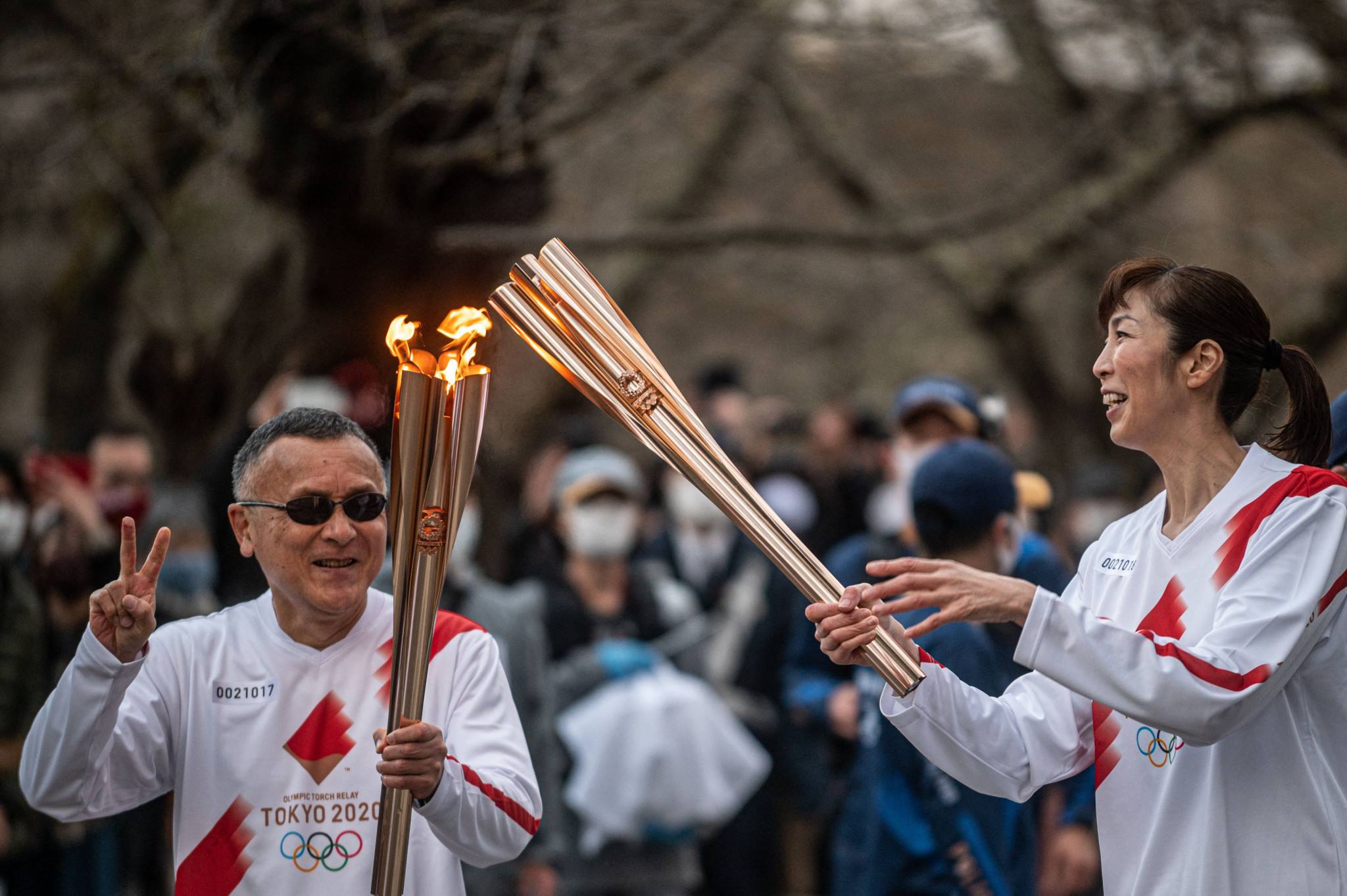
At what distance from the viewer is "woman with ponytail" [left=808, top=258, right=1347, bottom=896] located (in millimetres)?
2570

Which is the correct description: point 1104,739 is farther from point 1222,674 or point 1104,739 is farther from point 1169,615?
point 1222,674

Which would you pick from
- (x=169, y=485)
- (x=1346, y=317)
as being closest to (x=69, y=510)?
(x=169, y=485)

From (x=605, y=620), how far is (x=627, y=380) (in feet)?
11.5

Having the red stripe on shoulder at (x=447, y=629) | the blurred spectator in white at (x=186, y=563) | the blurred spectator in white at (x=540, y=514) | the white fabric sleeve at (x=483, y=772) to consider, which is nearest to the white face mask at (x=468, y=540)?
the blurred spectator in white at (x=540, y=514)

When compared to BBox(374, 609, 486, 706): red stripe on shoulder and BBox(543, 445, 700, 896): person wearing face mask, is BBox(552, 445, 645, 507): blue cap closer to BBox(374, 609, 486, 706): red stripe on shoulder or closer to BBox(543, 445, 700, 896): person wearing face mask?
BBox(543, 445, 700, 896): person wearing face mask

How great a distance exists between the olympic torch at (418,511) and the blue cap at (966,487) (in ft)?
5.54

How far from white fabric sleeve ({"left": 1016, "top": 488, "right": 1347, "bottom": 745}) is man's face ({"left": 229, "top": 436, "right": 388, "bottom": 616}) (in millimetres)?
1256

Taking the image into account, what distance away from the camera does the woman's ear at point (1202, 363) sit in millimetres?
2787

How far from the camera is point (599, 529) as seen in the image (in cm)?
627

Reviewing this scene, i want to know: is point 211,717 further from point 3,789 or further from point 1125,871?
point 3,789

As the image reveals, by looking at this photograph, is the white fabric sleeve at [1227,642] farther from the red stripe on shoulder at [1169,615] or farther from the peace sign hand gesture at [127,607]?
the peace sign hand gesture at [127,607]

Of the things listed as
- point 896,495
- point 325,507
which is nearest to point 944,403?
point 896,495

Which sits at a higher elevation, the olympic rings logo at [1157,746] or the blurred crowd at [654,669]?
the blurred crowd at [654,669]

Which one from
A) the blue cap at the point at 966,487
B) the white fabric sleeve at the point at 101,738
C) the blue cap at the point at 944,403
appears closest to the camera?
the white fabric sleeve at the point at 101,738
